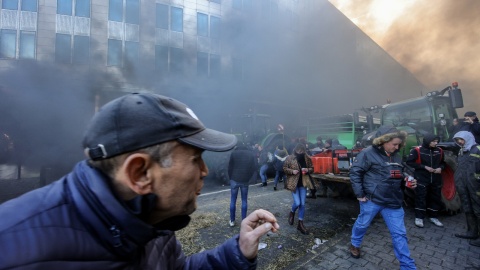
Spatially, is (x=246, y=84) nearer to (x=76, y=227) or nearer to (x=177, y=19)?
(x=177, y=19)

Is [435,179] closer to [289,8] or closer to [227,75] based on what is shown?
[227,75]

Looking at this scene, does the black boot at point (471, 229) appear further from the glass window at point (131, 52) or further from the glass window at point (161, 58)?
the glass window at point (131, 52)

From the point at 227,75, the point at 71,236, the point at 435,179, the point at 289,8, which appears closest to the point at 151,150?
the point at 71,236

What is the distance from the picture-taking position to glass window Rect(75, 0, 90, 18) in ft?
50.5

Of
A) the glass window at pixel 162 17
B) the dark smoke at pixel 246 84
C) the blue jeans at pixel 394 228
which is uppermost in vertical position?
the glass window at pixel 162 17

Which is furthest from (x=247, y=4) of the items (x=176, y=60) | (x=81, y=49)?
(x=81, y=49)

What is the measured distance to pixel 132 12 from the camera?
672 inches

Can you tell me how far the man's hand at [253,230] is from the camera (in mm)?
1188

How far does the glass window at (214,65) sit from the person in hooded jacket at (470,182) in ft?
57.5

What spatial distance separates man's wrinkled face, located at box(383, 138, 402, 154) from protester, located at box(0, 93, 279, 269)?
3.10 m

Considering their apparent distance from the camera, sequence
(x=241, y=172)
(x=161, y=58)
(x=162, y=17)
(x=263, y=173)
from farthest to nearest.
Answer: (x=162, y=17) < (x=161, y=58) < (x=263, y=173) < (x=241, y=172)

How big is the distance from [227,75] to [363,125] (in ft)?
43.9

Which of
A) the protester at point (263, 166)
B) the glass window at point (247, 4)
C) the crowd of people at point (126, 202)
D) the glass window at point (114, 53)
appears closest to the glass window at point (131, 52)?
the glass window at point (114, 53)

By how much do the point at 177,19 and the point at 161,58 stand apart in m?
4.01
